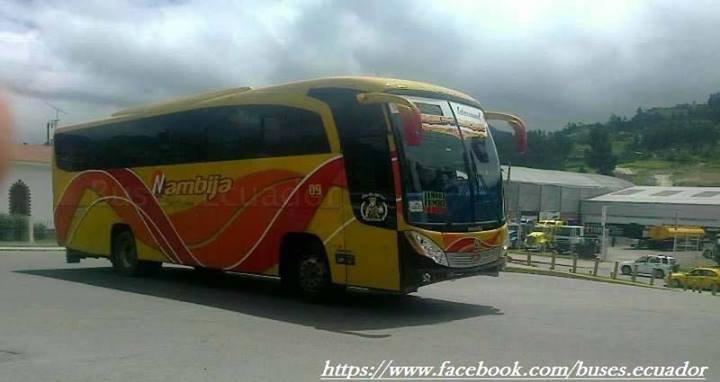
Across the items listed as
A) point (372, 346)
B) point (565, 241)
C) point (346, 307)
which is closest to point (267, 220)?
point (346, 307)

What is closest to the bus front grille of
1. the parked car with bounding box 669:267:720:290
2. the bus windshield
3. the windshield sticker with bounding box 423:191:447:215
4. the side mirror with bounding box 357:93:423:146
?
the bus windshield

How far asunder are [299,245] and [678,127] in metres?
44.5

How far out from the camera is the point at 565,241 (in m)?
49.8

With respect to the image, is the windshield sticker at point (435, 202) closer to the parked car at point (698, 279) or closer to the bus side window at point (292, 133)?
the bus side window at point (292, 133)

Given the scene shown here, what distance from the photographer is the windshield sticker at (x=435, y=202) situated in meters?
11.2

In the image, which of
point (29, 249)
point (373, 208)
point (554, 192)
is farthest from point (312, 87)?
point (554, 192)

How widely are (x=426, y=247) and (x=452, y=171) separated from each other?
4.41ft

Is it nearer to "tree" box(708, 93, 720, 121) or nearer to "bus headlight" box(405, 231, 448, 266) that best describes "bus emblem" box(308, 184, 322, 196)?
"bus headlight" box(405, 231, 448, 266)

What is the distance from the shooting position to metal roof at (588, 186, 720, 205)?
181 feet

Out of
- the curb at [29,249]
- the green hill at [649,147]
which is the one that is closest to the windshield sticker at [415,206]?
the curb at [29,249]

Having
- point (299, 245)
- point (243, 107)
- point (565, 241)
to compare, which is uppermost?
point (243, 107)

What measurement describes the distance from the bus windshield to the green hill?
111 ft

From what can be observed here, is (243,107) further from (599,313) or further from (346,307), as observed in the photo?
(599,313)

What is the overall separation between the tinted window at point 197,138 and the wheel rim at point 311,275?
1810 millimetres
